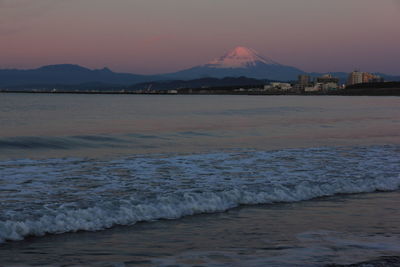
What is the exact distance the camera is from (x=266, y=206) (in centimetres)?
1107

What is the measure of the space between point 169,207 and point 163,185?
252cm

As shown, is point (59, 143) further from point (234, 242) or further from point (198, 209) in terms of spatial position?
point (234, 242)

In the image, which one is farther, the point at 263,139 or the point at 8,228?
the point at 263,139

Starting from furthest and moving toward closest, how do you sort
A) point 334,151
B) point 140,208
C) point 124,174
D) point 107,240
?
point 334,151
point 124,174
point 140,208
point 107,240

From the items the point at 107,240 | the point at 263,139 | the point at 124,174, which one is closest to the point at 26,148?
the point at 124,174

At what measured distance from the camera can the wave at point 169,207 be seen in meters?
8.73

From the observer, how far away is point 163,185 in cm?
1290

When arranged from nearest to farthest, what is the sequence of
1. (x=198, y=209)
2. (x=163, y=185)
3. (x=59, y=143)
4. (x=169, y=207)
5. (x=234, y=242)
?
1. (x=234, y=242)
2. (x=169, y=207)
3. (x=198, y=209)
4. (x=163, y=185)
5. (x=59, y=143)

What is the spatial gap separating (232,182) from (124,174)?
10.3 ft

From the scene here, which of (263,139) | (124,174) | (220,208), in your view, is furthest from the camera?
(263,139)

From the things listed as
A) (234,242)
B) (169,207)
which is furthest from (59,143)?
(234,242)

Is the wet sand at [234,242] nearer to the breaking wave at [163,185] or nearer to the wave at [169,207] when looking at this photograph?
the wave at [169,207]

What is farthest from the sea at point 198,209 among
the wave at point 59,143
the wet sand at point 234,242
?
the wave at point 59,143

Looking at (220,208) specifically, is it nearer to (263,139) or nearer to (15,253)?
(15,253)
